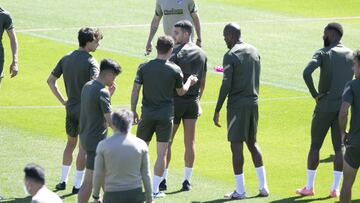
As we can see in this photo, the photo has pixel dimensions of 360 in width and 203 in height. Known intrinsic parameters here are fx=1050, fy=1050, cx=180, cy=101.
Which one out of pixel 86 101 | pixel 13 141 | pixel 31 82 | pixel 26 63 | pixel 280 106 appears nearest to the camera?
pixel 86 101

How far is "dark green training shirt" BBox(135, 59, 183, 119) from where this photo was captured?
49.2 feet

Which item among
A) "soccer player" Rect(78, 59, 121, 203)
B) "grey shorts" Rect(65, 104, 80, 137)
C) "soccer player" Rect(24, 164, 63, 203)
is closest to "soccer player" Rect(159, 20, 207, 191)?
"grey shorts" Rect(65, 104, 80, 137)

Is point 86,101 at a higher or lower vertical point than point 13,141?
higher

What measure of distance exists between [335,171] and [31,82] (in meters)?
10.5

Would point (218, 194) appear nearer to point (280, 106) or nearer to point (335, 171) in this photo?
point (335, 171)

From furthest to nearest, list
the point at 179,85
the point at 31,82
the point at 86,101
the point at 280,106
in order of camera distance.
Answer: the point at 31,82 → the point at 280,106 → the point at 179,85 → the point at 86,101

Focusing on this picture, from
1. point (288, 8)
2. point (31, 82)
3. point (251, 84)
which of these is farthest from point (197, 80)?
point (288, 8)

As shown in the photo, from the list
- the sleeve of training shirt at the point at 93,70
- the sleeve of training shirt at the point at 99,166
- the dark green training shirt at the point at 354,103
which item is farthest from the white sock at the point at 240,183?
the sleeve of training shirt at the point at 99,166

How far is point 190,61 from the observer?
53.0 ft

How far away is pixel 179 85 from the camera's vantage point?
15.2 m

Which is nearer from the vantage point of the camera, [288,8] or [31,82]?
[31,82]

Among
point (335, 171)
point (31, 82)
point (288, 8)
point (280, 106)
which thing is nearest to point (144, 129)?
point (335, 171)

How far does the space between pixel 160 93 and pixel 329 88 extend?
8.79ft

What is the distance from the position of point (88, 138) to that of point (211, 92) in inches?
398
